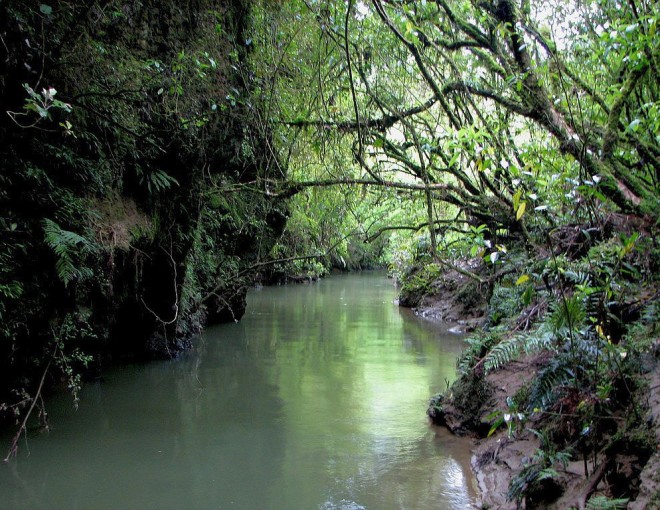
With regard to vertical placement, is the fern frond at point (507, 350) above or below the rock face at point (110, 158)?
below

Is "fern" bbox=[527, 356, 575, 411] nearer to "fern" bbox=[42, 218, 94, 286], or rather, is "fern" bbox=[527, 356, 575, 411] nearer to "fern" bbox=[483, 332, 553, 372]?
"fern" bbox=[483, 332, 553, 372]

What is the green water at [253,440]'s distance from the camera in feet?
15.3

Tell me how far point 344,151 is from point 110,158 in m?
3.37

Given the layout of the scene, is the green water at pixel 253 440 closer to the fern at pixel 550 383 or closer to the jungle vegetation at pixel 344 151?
the jungle vegetation at pixel 344 151

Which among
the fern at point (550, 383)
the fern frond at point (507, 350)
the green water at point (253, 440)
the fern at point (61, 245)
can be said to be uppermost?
the fern at point (61, 245)

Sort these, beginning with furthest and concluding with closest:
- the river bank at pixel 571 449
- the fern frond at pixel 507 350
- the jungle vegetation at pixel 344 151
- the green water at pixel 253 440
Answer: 1. the green water at pixel 253 440
2. the fern frond at pixel 507 350
3. the jungle vegetation at pixel 344 151
4. the river bank at pixel 571 449

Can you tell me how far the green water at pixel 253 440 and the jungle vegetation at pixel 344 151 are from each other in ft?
2.44

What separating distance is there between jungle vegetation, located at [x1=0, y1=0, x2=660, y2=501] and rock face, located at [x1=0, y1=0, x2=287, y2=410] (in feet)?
0.10

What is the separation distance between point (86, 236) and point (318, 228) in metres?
7.47

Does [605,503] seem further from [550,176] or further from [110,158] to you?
[110,158]

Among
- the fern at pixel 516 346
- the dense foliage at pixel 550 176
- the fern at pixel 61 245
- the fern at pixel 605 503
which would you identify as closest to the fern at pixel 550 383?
the dense foliage at pixel 550 176

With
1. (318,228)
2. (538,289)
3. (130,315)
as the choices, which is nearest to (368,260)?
(318,228)

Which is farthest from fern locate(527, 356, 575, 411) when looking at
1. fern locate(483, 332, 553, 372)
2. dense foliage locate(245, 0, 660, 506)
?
fern locate(483, 332, 553, 372)

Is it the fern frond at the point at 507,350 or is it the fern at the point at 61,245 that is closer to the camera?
the fern frond at the point at 507,350
